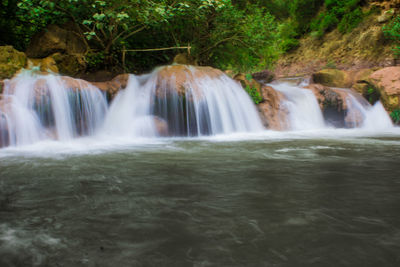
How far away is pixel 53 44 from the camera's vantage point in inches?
389

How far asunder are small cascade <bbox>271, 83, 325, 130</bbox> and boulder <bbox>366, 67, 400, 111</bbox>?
9.83ft

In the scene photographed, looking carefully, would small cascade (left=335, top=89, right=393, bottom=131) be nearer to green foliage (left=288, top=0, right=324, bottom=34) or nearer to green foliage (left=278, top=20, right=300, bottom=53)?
green foliage (left=278, top=20, right=300, bottom=53)

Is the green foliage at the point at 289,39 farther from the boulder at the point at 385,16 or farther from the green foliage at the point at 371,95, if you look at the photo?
the green foliage at the point at 371,95

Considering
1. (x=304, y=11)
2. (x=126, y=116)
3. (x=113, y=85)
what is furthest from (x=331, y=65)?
(x=126, y=116)

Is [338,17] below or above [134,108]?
above

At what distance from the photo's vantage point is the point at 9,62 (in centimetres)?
816

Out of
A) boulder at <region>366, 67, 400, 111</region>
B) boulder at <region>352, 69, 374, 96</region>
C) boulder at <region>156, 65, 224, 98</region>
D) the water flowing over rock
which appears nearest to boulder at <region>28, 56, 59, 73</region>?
boulder at <region>156, 65, 224, 98</region>

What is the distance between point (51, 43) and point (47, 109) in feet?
11.8

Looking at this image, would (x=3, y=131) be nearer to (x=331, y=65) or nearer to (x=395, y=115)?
(x=395, y=115)

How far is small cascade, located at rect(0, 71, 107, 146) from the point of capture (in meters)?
6.50

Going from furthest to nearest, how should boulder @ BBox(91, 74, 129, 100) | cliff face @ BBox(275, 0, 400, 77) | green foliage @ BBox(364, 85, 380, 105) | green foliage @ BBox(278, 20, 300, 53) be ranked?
green foliage @ BBox(278, 20, 300, 53), cliff face @ BBox(275, 0, 400, 77), green foliage @ BBox(364, 85, 380, 105), boulder @ BBox(91, 74, 129, 100)

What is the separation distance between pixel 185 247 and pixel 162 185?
56.8 inches

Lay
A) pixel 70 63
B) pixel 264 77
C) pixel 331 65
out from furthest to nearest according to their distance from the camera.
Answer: pixel 331 65, pixel 264 77, pixel 70 63

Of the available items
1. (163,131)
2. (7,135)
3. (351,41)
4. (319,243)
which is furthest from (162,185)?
(351,41)
